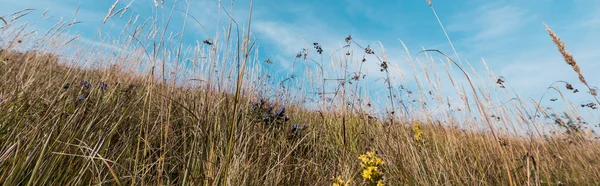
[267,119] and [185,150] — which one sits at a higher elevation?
[267,119]

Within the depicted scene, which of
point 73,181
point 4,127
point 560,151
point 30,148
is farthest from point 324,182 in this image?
point 560,151

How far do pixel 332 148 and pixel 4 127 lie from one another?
1975 millimetres

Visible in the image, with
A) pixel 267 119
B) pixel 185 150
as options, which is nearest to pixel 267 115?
pixel 267 119

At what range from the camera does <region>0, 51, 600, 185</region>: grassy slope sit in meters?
1.23

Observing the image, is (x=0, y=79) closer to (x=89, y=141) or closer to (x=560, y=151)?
(x=89, y=141)

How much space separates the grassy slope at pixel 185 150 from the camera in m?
1.23

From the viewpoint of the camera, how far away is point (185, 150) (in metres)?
1.66

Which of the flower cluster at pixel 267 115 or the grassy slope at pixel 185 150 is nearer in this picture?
the grassy slope at pixel 185 150

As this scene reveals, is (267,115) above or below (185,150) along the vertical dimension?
above

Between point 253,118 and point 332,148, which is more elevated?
point 253,118

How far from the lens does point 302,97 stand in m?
3.96

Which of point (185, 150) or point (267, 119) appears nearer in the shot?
point (185, 150)

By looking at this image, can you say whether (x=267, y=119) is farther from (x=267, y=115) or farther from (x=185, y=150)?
(x=185, y=150)

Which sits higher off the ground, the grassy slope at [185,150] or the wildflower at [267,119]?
the wildflower at [267,119]
